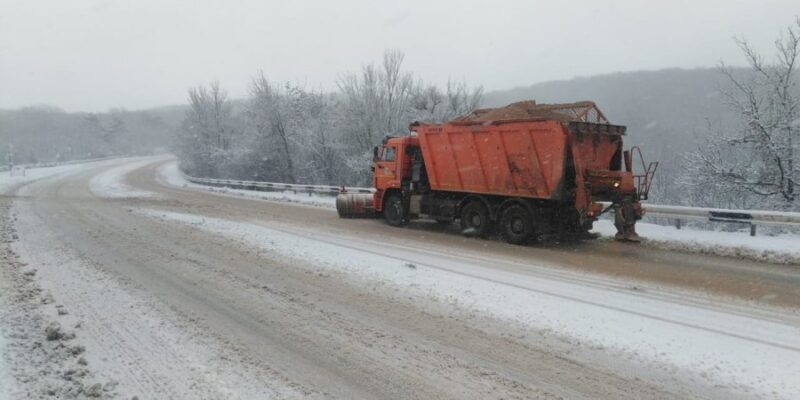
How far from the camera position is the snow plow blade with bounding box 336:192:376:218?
17.1 m

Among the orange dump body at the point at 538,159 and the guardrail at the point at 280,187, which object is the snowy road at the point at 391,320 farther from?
the guardrail at the point at 280,187

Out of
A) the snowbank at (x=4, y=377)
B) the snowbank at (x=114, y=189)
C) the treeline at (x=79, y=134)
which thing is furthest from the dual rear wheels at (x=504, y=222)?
the treeline at (x=79, y=134)

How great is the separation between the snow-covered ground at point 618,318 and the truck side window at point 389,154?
243 inches

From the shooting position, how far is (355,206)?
1711cm

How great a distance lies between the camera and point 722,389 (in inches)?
173

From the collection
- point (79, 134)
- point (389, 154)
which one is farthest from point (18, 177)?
point (79, 134)

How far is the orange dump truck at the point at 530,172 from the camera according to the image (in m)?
11.4

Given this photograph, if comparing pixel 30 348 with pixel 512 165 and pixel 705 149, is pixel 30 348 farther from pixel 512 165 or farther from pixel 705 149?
pixel 705 149

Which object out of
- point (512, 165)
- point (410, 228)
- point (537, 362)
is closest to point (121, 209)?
point (410, 228)

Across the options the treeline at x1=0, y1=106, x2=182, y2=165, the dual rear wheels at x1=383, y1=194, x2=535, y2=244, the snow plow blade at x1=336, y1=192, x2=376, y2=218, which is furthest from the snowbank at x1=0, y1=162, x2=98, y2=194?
the treeline at x1=0, y1=106, x2=182, y2=165

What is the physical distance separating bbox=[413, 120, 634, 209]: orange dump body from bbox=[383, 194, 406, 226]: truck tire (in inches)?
85.4

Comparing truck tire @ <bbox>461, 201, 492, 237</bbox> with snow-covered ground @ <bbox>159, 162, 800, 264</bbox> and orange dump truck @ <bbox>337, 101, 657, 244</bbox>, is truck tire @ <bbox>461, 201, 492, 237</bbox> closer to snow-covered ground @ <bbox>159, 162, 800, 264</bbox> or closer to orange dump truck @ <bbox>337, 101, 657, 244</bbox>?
orange dump truck @ <bbox>337, 101, 657, 244</bbox>

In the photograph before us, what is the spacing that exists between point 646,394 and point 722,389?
2.27 ft

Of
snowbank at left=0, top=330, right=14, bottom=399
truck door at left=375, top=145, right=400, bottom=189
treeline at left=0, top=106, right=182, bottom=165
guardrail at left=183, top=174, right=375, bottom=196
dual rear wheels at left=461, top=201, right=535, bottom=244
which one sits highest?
treeline at left=0, top=106, right=182, bottom=165
